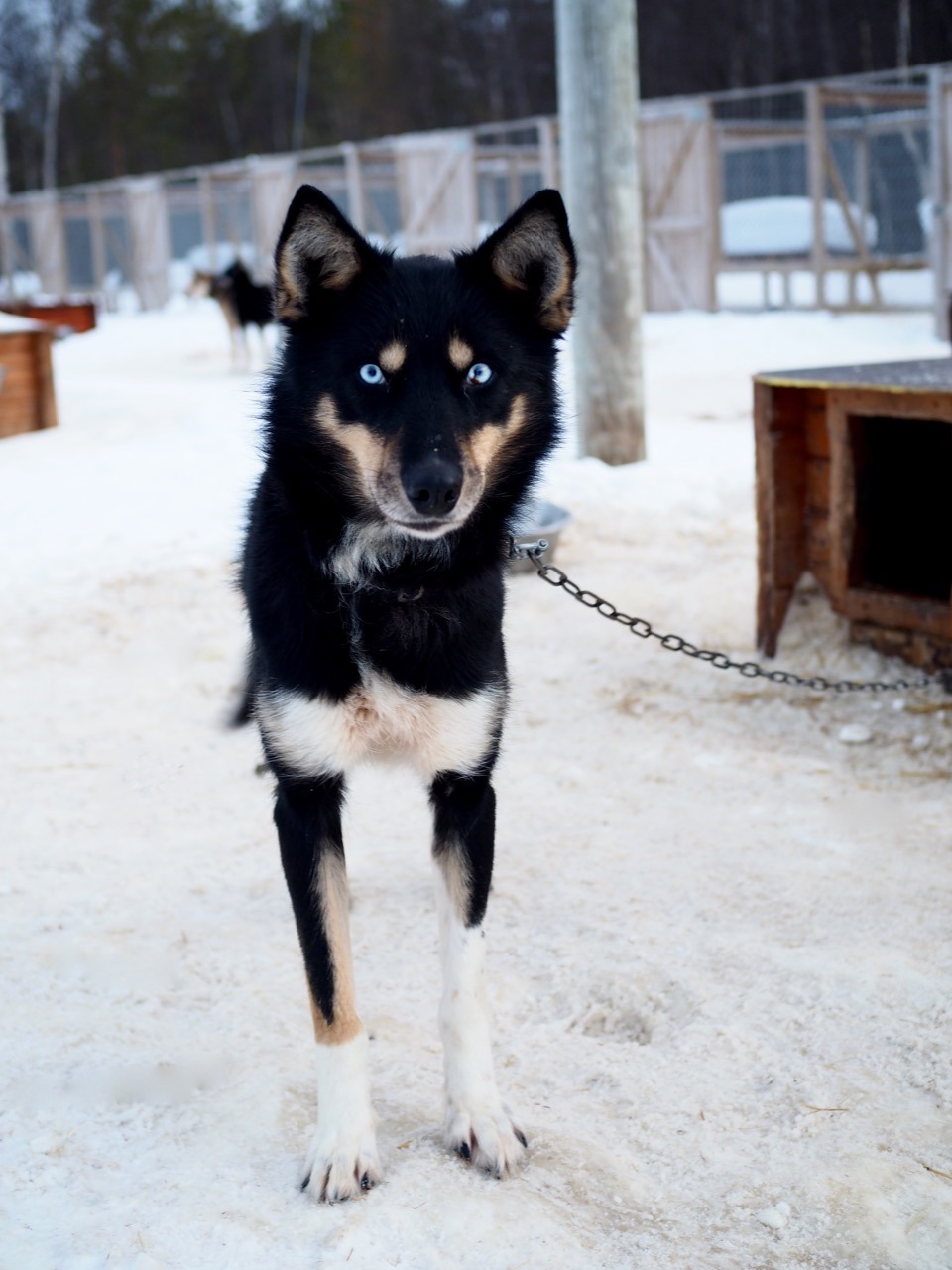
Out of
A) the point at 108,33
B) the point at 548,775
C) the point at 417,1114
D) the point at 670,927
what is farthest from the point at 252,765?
the point at 108,33

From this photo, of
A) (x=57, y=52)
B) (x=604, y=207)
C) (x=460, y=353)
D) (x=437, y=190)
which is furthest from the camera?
(x=57, y=52)

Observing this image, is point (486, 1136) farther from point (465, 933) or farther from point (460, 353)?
point (460, 353)

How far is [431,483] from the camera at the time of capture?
218cm

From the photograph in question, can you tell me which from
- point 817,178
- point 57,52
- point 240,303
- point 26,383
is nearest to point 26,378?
point 26,383

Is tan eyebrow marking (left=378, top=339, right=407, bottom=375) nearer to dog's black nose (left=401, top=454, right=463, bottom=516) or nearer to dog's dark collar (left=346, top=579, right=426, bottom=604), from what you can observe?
dog's black nose (left=401, top=454, right=463, bottom=516)

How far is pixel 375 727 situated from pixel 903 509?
343cm

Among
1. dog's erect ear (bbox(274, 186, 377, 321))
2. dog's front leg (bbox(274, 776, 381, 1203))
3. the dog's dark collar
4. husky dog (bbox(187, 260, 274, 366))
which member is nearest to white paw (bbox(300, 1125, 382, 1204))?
dog's front leg (bbox(274, 776, 381, 1203))

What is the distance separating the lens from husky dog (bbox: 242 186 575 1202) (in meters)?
2.30

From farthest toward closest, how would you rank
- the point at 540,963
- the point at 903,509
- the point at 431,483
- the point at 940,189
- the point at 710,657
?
the point at 940,189 < the point at 903,509 < the point at 710,657 < the point at 540,963 < the point at 431,483

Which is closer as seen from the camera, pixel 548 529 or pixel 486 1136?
pixel 486 1136

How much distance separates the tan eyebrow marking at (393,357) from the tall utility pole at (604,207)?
19.0 ft

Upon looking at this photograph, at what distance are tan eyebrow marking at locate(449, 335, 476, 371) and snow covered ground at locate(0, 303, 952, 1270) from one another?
64 centimetres

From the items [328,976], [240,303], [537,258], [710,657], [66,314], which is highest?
[66,314]

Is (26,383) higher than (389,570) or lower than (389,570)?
higher
